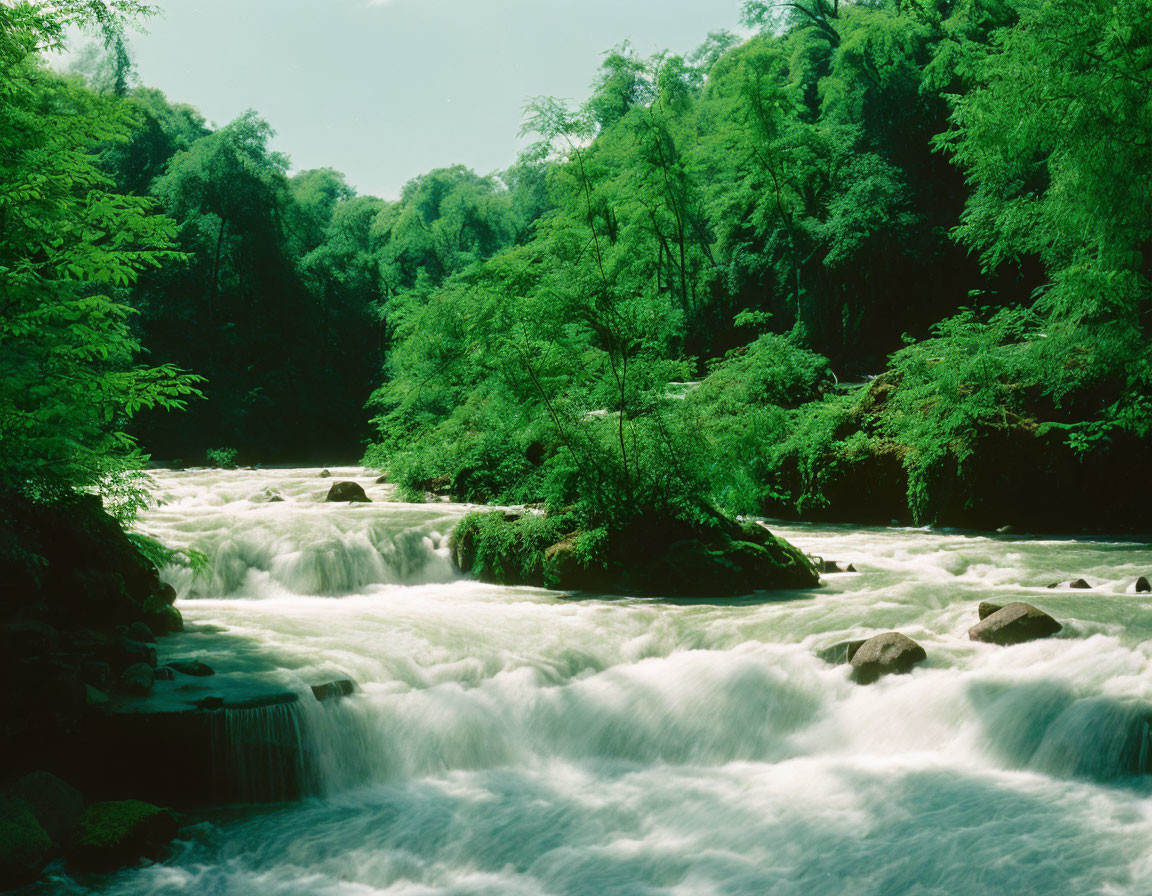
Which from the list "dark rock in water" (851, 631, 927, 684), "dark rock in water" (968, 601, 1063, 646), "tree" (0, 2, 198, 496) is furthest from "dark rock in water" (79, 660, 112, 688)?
"dark rock in water" (968, 601, 1063, 646)

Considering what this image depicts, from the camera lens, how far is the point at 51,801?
571cm

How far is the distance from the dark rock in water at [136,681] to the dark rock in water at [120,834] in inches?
39.9

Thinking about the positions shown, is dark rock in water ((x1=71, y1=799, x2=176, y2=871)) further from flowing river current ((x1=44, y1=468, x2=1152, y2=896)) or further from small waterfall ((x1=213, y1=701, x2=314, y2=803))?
small waterfall ((x1=213, y1=701, x2=314, y2=803))

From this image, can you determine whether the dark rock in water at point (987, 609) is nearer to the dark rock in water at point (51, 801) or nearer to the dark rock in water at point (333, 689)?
the dark rock in water at point (333, 689)

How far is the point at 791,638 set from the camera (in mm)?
8680

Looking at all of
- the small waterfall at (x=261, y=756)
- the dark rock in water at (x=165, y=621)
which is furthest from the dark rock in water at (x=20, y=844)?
the dark rock in water at (x=165, y=621)

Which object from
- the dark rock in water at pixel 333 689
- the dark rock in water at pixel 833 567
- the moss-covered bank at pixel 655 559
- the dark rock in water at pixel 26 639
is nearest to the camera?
the dark rock in water at pixel 26 639

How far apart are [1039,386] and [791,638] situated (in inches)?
399

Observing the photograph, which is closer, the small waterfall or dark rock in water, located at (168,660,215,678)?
A: the small waterfall

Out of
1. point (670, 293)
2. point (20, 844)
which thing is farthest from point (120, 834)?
point (670, 293)

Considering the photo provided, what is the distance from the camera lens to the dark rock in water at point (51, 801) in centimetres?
559

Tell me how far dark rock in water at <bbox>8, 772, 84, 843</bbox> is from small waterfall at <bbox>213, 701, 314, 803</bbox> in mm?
951

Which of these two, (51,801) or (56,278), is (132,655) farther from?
(56,278)

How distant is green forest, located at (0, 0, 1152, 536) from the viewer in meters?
7.89
